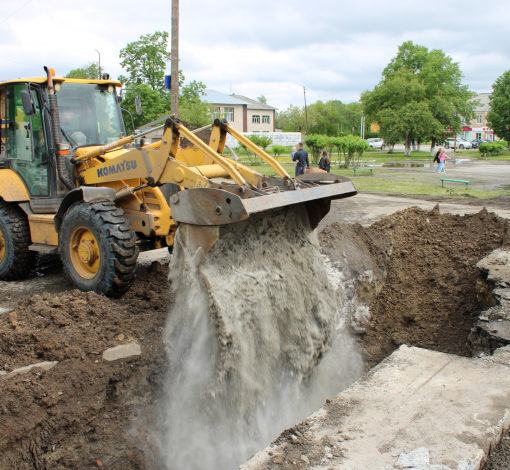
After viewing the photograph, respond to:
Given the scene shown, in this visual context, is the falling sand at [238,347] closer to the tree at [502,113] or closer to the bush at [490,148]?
the bush at [490,148]

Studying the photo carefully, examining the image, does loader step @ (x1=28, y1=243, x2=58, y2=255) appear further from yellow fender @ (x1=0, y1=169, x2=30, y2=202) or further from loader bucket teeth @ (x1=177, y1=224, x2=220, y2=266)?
loader bucket teeth @ (x1=177, y1=224, x2=220, y2=266)

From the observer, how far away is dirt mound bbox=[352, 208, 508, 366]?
17.5ft

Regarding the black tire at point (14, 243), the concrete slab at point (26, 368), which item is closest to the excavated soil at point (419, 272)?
the concrete slab at point (26, 368)

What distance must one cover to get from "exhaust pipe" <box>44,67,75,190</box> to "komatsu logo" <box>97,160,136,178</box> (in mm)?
520

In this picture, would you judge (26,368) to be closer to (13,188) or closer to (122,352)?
(122,352)

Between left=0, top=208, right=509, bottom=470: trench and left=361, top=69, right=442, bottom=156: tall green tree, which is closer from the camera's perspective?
left=0, top=208, right=509, bottom=470: trench

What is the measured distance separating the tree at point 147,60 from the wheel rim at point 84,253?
95.3ft

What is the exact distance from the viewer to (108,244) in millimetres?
5000

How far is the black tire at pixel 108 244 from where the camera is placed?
5.02 m

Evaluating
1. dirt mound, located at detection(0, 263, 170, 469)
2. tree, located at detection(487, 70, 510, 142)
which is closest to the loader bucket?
dirt mound, located at detection(0, 263, 170, 469)

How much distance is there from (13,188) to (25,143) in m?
0.64

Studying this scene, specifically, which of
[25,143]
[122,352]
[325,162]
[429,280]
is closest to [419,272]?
[429,280]

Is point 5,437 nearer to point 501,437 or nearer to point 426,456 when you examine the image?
point 426,456

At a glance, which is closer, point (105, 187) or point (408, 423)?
point (408, 423)
